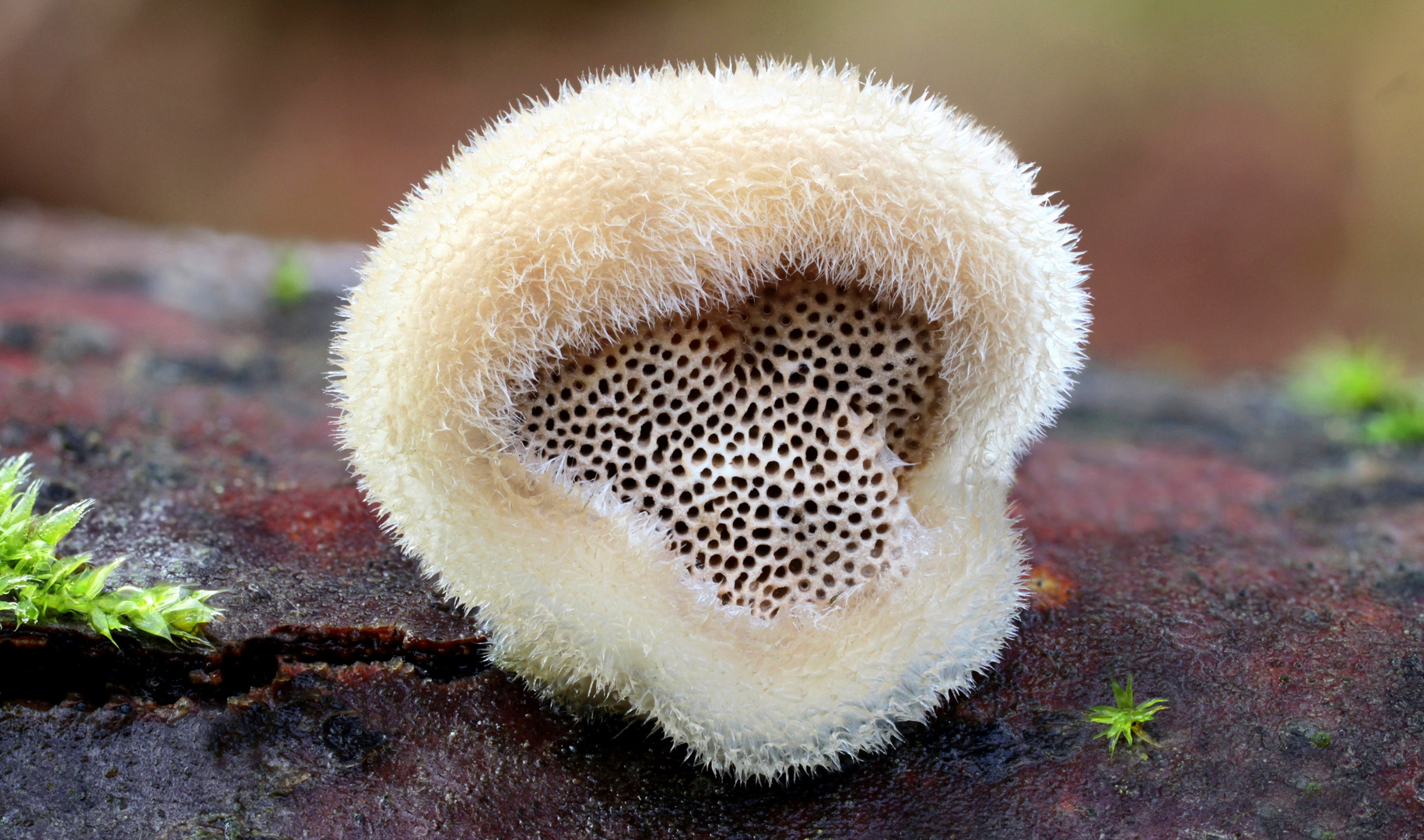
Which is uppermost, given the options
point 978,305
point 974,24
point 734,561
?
point 974,24

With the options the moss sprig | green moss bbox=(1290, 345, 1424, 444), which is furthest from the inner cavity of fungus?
green moss bbox=(1290, 345, 1424, 444)

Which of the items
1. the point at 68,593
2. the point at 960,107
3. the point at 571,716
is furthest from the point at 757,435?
the point at 960,107

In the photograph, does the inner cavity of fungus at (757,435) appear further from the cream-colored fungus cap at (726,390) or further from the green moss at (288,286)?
the green moss at (288,286)

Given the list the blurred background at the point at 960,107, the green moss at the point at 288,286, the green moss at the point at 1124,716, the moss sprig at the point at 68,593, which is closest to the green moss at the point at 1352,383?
the blurred background at the point at 960,107

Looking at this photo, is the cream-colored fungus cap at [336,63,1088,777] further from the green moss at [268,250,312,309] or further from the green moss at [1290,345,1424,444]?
the green moss at [268,250,312,309]

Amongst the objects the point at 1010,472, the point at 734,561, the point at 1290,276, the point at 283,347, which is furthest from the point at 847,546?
the point at 1290,276

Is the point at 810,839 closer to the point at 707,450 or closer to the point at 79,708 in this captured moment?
the point at 707,450
